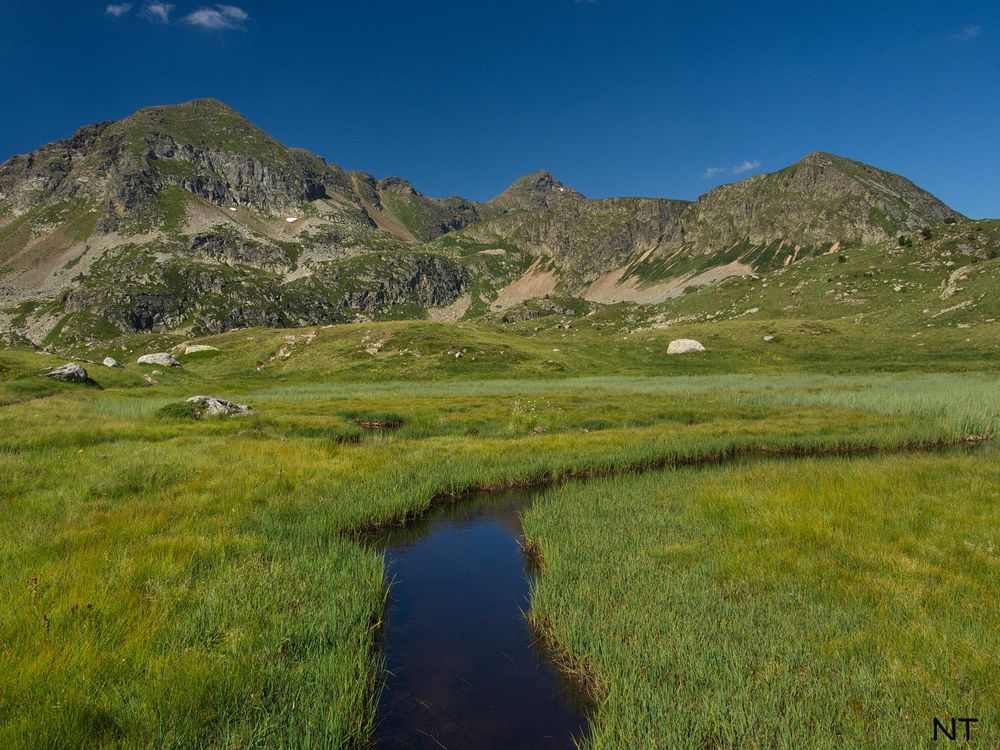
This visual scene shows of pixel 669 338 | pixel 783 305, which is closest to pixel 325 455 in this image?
pixel 669 338

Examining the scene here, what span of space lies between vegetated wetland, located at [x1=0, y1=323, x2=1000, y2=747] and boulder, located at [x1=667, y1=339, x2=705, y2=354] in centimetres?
7157

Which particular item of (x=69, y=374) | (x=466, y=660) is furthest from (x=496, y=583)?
(x=69, y=374)

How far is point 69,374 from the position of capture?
161 ft

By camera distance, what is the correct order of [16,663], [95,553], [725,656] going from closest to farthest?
[16,663] < [725,656] < [95,553]

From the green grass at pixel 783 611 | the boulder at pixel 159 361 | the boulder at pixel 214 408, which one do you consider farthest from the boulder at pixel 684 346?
the boulder at pixel 159 361

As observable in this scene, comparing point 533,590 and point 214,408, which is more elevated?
point 214,408

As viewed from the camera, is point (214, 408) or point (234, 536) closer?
point (234, 536)

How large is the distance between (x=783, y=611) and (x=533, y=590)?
5104mm

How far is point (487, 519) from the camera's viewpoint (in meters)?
19.2

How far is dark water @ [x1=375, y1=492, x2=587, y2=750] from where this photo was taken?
8.02 m

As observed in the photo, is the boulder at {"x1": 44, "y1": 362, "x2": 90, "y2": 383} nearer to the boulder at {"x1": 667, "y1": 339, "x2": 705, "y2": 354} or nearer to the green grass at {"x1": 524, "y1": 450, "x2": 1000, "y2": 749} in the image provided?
the green grass at {"x1": 524, "y1": 450, "x2": 1000, "y2": 749}

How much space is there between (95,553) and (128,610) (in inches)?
129

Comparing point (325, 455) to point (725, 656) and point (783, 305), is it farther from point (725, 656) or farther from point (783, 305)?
point (783, 305)

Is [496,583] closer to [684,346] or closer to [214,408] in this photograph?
[214,408]
